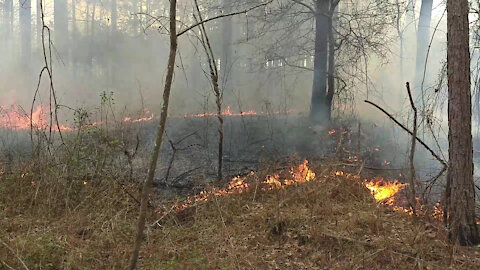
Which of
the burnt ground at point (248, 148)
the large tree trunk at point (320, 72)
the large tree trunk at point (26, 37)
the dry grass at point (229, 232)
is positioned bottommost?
the dry grass at point (229, 232)

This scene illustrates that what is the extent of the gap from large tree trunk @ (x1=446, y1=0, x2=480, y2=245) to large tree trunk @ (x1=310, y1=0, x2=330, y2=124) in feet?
24.5

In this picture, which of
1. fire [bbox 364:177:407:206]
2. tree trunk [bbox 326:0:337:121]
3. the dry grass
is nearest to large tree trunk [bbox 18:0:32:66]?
tree trunk [bbox 326:0:337:121]

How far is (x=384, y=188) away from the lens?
26.5 feet

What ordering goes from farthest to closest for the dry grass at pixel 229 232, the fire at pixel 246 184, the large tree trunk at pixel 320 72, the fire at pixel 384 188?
the large tree trunk at pixel 320 72 → the fire at pixel 384 188 → the fire at pixel 246 184 → the dry grass at pixel 229 232

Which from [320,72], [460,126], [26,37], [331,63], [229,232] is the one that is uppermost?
[26,37]

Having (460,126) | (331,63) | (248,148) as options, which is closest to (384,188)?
(460,126)

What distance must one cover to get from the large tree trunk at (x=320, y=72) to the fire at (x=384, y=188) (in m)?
4.20

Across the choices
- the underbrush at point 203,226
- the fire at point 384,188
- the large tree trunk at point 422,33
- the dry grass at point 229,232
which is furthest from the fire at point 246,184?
the large tree trunk at point 422,33

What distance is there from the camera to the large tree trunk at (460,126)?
15.9 ft

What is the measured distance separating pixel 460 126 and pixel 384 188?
3.46 m

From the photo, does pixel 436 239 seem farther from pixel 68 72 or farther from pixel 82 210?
pixel 68 72

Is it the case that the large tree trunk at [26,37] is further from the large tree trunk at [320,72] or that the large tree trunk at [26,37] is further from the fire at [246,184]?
the fire at [246,184]

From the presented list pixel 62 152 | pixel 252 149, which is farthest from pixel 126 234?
pixel 252 149

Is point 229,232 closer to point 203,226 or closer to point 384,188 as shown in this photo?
point 203,226
